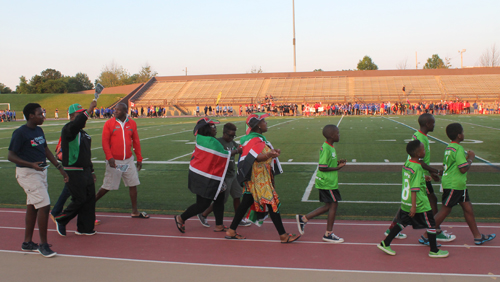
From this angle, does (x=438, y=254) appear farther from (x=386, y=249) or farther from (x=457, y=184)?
(x=457, y=184)

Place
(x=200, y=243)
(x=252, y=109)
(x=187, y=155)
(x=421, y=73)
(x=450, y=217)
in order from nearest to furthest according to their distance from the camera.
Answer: (x=200, y=243) → (x=450, y=217) → (x=187, y=155) → (x=252, y=109) → (x=421, y=73)

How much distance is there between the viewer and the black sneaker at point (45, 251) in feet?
16.7

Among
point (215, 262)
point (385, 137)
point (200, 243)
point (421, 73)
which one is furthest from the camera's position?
point (421, 73)

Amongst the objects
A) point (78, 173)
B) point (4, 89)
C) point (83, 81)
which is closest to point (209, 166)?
point (78, 173)

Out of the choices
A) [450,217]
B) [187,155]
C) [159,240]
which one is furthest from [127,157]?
[187,155]

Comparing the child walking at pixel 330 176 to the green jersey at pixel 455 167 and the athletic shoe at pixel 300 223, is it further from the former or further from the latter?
the green jersey at pixel 455 167

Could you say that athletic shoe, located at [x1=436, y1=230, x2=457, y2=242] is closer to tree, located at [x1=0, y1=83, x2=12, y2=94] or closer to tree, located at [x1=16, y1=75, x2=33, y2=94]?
tree, located at [x1=16, y1=75, x2=33, y2=94]

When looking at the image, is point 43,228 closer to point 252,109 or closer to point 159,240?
point 159,240

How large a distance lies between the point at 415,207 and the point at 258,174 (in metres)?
1.90

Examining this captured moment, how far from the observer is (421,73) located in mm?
63188

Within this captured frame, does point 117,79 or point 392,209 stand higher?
point 117,79

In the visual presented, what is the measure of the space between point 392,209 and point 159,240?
12.8 feet

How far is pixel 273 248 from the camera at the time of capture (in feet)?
17.5

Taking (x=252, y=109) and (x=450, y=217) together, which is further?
(x=252, y=109)
